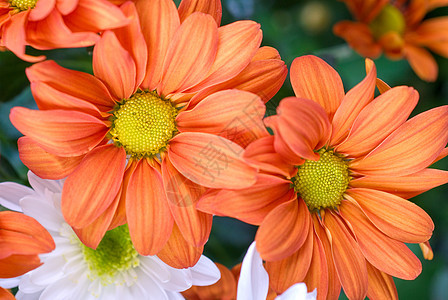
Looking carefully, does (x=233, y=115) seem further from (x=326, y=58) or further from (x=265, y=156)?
(x=326, y=58)

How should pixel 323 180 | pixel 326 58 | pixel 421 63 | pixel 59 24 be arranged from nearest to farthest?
pixel 59 24
pixel 323 180
pixel 326 58
pixel 421 63

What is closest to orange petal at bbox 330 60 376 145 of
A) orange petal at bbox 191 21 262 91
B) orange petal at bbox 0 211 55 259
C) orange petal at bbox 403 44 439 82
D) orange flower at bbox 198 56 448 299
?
orange flower at bbox 198 56 448 299

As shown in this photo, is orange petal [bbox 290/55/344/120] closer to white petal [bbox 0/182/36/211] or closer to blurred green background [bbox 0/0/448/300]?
blurred green background [bbox 0/0/448/300]

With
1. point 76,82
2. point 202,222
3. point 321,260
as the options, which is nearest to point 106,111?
point 76,82

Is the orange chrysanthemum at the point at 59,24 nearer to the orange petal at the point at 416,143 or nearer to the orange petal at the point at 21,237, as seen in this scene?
the orange petal at the point at 21,237

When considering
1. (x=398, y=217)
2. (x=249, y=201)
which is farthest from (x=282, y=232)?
(x=398, y=217)
